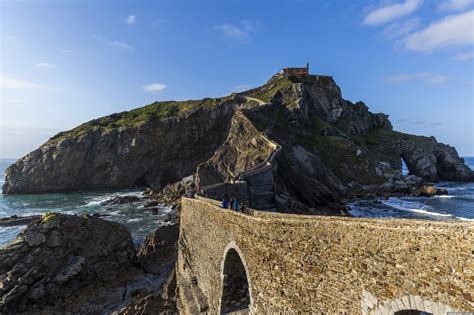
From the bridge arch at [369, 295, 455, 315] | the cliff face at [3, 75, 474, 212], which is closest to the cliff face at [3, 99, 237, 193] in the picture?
the cliff face at [3, 75, 474, 212]

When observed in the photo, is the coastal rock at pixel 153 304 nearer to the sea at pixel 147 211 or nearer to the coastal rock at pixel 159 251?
the coastal rock at pixel 159 251

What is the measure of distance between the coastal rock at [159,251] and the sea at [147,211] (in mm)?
6195

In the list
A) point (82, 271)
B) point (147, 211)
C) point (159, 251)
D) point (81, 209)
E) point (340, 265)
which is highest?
point (340, 265)

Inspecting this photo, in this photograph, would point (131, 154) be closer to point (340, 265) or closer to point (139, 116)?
point (139, 116)

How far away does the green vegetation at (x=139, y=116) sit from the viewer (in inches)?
3428

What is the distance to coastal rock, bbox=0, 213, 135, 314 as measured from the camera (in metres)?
20.8

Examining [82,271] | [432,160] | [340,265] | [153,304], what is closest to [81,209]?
[82,271]

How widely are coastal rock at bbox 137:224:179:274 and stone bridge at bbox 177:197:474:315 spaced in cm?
1216

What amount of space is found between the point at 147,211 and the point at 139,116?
4679cm

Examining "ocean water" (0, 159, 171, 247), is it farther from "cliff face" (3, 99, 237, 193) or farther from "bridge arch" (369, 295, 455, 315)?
"bridge arch" (369, 295, 455, 315)

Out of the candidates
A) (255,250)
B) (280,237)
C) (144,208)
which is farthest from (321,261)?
(144,208)

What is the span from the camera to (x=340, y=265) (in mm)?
8609

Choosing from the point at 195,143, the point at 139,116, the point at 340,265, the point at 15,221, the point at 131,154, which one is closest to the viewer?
the point at 340,265

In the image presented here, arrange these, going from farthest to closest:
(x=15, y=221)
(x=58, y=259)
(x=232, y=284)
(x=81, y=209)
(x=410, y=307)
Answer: (x=81, y=209) → (x=15, y=221) → (x=58, y=259) → (x=232, y=284) → (x=410, y=307)
